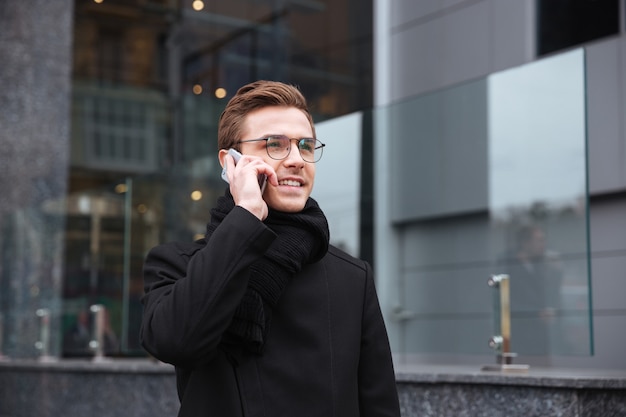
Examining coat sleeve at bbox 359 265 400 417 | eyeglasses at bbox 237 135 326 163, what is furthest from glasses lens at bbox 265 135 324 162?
coat sleeve at bbox 359 265 400 417

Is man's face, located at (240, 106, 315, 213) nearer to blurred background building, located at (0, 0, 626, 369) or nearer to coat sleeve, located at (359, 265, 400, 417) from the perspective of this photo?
coat sleeve, located at (359, 265, 400, 417)

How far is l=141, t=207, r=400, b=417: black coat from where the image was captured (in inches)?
91.6

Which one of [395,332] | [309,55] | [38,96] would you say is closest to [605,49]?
[395,332]

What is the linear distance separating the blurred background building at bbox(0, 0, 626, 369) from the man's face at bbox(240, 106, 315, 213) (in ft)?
10.1

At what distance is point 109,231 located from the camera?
10180 mm

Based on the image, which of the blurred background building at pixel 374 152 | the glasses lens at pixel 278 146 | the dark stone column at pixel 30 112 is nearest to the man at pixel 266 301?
the glasses lens at pixel 278 146

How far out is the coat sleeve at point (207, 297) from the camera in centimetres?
231

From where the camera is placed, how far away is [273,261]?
8.18 feet

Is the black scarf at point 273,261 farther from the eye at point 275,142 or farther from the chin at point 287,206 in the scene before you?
the eye at point 275,142

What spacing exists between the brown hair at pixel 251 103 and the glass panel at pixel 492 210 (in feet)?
10.1

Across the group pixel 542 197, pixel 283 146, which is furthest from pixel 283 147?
pixel 542 197

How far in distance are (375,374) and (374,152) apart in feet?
14.5

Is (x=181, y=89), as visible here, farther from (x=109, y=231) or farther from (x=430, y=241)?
(x=430, y=241)

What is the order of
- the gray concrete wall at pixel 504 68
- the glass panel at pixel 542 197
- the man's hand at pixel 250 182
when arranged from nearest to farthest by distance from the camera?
the man's hand at pixel 250 182 → the glass panel at pixel 542 197 → the gray concrete wall at pixel 504 68
